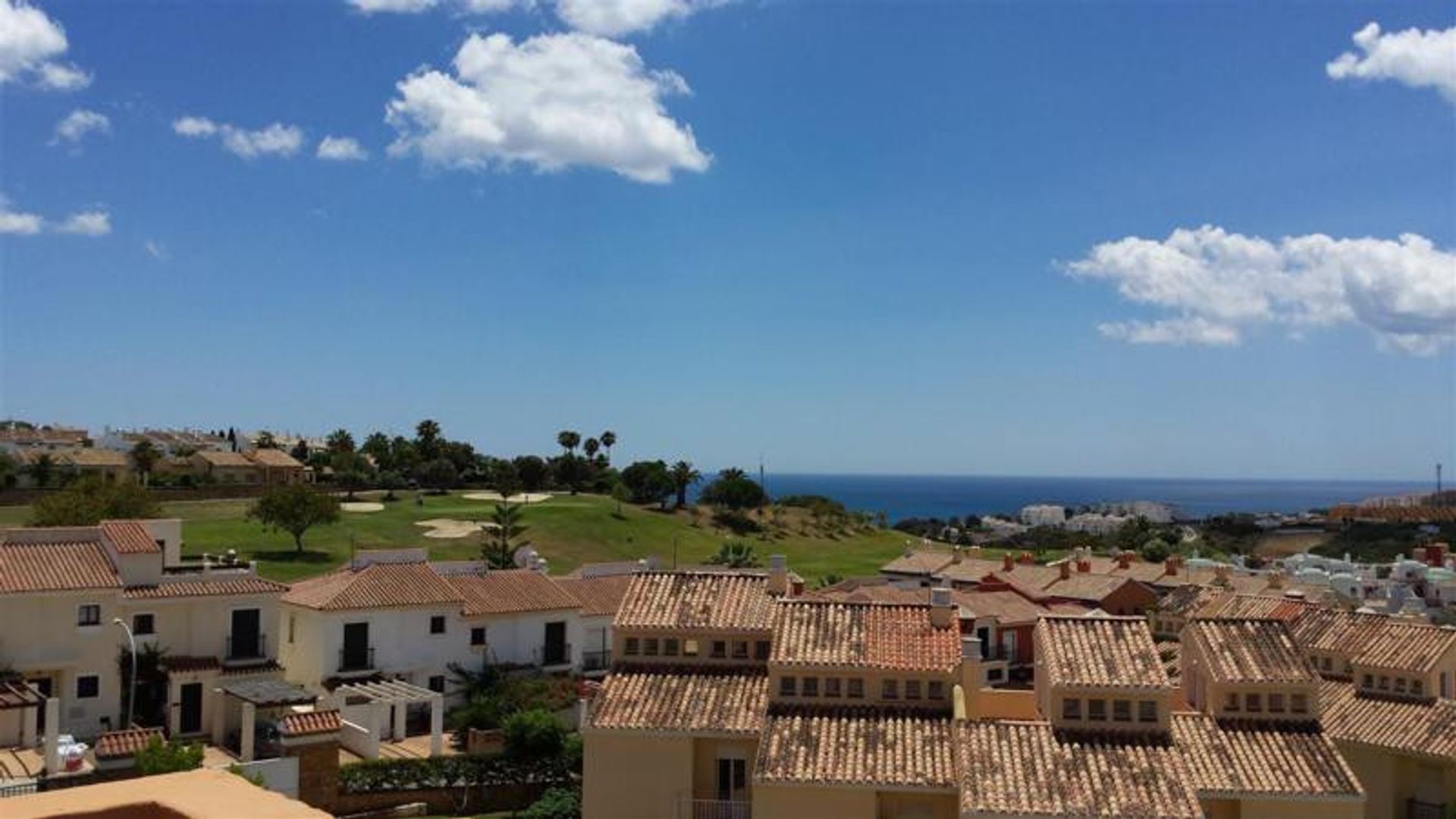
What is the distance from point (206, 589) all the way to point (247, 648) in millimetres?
2308

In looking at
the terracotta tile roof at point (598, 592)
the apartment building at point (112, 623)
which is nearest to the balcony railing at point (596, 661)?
the terracotta tile roof at point (598, 592)

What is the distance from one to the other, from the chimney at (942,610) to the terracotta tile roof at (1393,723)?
8581 millimetres

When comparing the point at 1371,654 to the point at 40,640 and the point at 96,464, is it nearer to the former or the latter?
the point at 40,640

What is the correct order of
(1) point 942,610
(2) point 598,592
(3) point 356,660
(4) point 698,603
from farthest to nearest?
1. (2) point 598,592
2. (3) point 356,660
3. (4) point 698,603
4. (1) point 942,610

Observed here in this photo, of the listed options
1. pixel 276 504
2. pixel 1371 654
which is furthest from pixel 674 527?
pixel 1371 654

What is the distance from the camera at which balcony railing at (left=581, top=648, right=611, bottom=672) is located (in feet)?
149

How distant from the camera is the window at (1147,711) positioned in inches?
916

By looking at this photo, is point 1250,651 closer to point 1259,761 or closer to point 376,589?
point 1259,761

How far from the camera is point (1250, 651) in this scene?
2547 centimetres

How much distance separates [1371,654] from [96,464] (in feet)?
350

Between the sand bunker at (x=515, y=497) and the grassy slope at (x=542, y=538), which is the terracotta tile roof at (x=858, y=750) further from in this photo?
the sand bunker at (x=515, y=497)

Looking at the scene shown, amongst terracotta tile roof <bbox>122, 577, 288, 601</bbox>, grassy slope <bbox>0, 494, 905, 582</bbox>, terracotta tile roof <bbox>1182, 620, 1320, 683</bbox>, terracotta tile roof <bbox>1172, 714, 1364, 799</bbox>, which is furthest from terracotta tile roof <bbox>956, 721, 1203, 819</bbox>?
grassy slope <bbox>0, 494, 905, 582</bbox>

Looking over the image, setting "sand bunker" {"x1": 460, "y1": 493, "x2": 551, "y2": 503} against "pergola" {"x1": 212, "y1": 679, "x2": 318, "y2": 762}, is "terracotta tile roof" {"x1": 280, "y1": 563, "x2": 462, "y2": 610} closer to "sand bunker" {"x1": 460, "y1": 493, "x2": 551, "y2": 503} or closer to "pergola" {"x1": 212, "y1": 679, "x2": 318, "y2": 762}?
"pergola" {"x1": 212, "y1": 679, "x2": 318, "y2": 762}

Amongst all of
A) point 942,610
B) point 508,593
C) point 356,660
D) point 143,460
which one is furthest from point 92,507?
point 143,460
